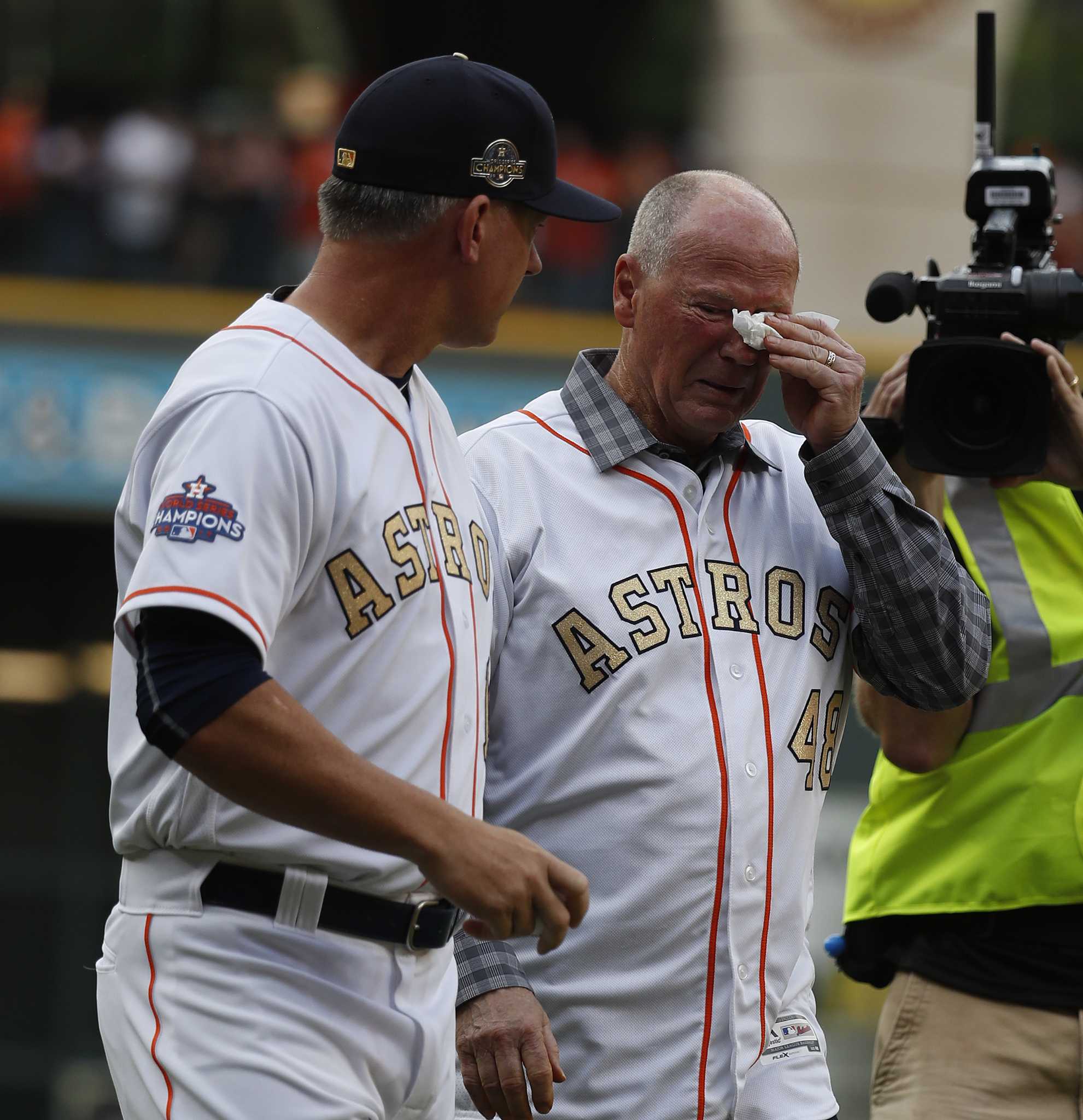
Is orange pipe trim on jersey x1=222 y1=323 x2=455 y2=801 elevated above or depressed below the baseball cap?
below

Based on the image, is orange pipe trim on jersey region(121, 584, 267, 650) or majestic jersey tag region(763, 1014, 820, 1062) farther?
majestic jersey tag region(763, 1014, 820, 1062)

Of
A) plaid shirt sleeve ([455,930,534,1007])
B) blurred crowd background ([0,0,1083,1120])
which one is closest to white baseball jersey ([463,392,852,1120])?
plaid shirt sleeve ([455,930,534,1007])

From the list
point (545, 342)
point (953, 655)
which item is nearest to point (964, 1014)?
point (953, 655)

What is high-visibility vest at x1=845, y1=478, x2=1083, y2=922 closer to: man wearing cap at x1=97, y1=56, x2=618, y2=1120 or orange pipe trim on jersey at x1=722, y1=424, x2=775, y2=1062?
orange pipe trim on jersey at x1=722, y1=424, x2=775, y2=1062

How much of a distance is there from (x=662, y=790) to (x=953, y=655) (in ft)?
1.89

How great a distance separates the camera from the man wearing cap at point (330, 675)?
2.31 metres

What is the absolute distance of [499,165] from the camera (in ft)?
8.74

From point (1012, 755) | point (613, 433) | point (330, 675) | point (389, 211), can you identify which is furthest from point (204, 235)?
point (330, 675)

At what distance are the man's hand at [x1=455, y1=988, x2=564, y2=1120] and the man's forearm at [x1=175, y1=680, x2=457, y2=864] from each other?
29.5 inches

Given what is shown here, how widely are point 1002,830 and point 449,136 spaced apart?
1.79 m

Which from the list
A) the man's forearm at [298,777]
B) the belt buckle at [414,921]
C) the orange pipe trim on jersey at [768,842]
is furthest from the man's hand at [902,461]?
the man's forearm at [298,777]

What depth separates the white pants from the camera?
2.43 metres

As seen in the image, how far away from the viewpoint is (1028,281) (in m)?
3.56

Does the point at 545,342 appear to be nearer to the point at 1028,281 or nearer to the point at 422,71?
the point at 1028,281
